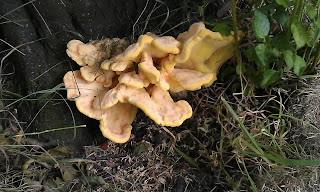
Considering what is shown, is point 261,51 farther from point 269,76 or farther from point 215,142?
point 215,142

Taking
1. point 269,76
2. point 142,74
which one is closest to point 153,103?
point 142,74

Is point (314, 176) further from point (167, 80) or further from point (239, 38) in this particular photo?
point (167, 80)

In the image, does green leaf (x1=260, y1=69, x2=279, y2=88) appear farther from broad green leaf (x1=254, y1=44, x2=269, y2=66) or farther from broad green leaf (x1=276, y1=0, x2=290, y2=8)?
broad green leaf (x1=276, y1=0, x2=290, y2=8)

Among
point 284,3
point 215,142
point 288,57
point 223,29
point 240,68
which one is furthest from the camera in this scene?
point 215,142

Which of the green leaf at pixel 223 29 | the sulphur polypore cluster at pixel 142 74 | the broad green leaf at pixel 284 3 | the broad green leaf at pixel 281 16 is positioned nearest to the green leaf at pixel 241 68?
the sulphur polypore cluster at pixel 142 74

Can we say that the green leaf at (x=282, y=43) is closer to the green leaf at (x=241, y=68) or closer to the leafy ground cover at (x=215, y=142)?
the leafy ground cover at (x=215, y=142)

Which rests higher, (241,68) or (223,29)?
(223,29)

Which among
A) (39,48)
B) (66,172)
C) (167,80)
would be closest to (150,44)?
(167,80)
